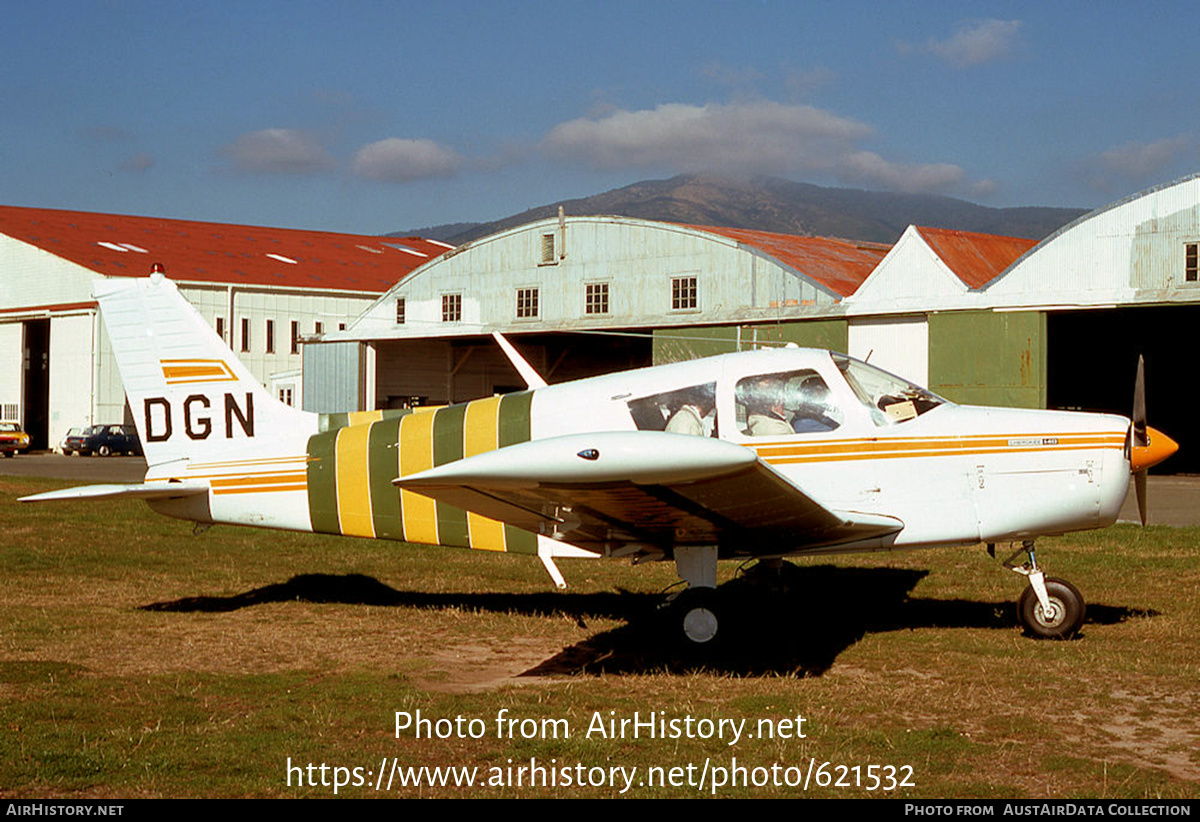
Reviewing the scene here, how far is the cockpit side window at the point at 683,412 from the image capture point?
916cm

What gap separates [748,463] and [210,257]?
181 ft

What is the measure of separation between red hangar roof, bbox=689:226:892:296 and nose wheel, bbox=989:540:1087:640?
24.6m

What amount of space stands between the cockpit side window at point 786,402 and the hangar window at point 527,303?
3138 cm

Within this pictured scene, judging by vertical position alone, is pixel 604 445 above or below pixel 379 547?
above

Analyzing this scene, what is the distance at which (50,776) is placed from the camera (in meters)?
5.95

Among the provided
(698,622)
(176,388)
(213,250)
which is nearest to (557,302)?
(213,250)

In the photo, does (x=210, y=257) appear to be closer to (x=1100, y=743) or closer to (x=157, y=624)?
(x=157, y=624)

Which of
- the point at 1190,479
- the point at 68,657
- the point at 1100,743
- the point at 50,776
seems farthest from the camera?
the point at 1190,479

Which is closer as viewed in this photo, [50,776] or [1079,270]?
[50,776]

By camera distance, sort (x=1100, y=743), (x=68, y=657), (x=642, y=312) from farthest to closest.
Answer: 1. (x=642, y=312)
2. (x=68, y=657)
3. (x=1100, y=743)

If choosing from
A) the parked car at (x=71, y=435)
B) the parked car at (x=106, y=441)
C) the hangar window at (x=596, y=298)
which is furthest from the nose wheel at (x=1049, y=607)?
the parked car at (x=71, y=435)

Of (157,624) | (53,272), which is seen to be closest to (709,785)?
(157,624)

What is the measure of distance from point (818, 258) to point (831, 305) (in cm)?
386

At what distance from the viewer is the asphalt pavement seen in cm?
2014
